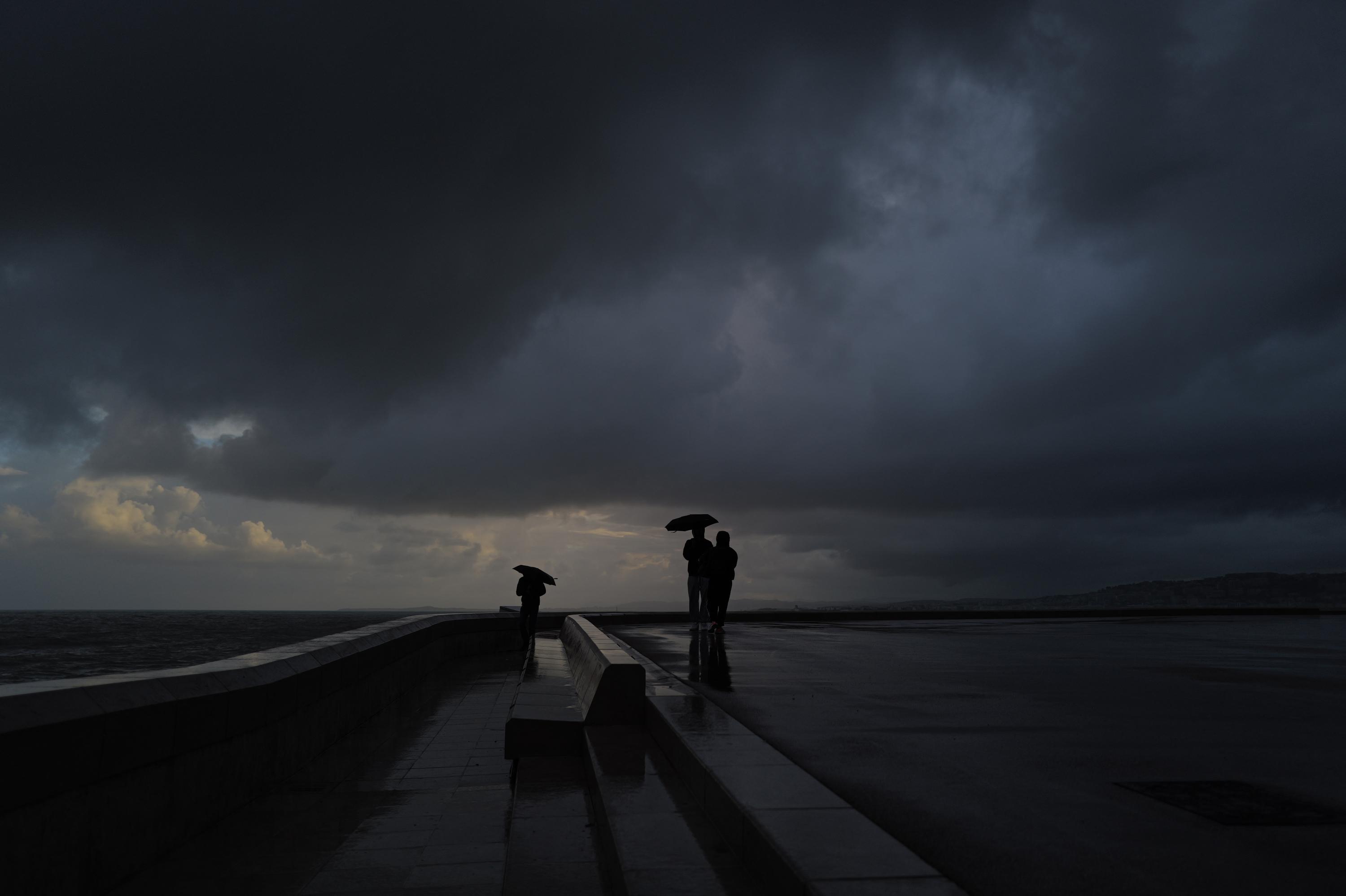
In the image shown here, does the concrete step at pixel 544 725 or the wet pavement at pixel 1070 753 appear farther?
the concrete step at pixel 544 725

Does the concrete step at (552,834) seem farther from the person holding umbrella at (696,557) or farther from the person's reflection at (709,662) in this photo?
the person holding umbrella at (696,557)

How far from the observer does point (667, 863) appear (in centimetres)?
366

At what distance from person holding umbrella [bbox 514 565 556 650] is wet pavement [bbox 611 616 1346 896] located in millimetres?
8192

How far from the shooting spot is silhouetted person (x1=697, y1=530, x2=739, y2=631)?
15336 millimetres

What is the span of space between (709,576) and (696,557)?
2.15 ft

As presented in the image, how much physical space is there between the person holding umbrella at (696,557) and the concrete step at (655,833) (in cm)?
1018

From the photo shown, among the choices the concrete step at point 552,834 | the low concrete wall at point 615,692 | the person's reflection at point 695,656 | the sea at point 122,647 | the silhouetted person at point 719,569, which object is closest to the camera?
the concrete step at point 552,834

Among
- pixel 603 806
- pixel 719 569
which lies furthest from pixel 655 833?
pixel 719 569

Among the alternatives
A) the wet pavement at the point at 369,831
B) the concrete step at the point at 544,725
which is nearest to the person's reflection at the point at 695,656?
the concrete step at the point at 544,725

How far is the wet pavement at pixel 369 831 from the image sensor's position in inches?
172

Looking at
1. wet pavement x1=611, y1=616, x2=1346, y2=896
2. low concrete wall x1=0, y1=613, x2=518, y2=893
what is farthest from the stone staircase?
low concrete wall x1=0, y1=613, x2=518, y2=893

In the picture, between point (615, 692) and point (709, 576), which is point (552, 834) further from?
point (709, 576)

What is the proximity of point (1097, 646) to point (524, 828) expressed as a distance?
12.8 meters

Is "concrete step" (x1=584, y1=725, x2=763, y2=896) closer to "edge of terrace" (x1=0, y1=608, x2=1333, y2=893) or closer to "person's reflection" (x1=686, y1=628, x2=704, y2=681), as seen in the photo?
"edge of terrace" (x1=0, y1=608, x2=1333, y2=893)
